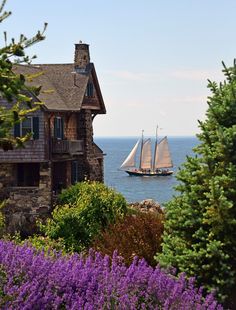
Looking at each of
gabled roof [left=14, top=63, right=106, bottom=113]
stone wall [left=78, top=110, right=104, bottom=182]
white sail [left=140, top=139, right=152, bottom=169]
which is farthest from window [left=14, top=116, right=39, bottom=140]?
white sail [left=140, top=139, right=152, bottom=169]

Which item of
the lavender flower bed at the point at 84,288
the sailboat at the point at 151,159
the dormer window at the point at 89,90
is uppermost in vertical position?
the dormer window at the point at 89,90

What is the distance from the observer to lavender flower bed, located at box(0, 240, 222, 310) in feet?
22.5

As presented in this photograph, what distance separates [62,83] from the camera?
4112 centimetres

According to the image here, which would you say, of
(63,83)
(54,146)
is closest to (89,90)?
(63,83)

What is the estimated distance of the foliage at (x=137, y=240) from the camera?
41.3ft

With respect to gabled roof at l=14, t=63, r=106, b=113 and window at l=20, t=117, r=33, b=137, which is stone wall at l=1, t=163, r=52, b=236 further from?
gabled roof at l=14, t=63, r=106, b=113

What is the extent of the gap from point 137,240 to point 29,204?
900 inches

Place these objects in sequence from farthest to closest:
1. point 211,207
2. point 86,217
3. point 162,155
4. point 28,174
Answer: point 162,155, point 28,174, point 86,217, point 211,207

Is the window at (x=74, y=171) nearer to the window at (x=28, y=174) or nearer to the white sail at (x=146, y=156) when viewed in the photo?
the window at (x=28, y=174)

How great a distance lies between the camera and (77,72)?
1639 inches

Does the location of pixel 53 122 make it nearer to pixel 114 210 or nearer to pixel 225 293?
pixel 114 210

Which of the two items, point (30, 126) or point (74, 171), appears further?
point (74, 171)

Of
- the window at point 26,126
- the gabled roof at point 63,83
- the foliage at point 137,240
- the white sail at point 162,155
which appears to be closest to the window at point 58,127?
the gabled roof at point 63,83

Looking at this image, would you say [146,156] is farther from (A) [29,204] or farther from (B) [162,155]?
(A) [29,204]
